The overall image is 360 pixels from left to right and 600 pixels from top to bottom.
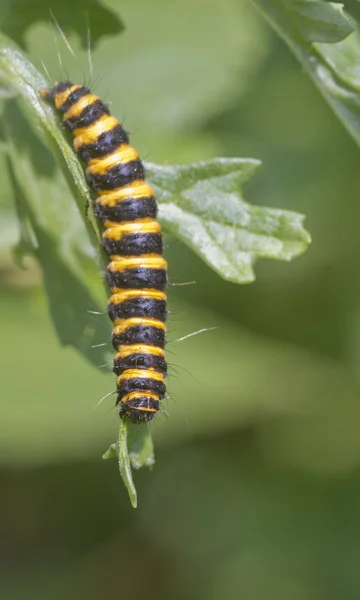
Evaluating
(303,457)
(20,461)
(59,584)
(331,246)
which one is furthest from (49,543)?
(331,246)

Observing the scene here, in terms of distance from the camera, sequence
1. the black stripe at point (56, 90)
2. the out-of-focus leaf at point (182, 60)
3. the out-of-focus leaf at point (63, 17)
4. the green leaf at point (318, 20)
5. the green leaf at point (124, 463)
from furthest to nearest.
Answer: the out-of-focus leaf at point (182, 60) < the out-of-focus leaf at point (63, 17) < the black stripe at point (56, 90) < the green leaf at point (318, 20) < the green leaf at point (124, 463)

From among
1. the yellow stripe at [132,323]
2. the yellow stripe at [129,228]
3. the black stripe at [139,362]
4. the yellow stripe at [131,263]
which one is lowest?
the black stripe at [139,362]

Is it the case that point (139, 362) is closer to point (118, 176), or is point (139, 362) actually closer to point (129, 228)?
point (129, 228)

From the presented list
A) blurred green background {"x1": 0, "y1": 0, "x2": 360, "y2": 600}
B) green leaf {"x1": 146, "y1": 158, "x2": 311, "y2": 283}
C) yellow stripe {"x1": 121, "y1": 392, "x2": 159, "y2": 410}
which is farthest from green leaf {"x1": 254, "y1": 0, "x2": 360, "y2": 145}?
blurred green background {"x1": 0, "y1": 0, "x2": 360, "y2": 600}

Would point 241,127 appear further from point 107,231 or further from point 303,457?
point 107,231

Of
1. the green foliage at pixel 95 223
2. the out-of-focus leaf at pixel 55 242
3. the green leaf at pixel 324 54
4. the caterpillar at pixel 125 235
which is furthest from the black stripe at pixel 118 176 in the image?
the green leaf at pixel 324 54

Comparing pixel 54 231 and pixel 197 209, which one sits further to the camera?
pixel 54 231

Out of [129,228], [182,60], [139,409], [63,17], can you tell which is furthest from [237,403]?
[63,17]

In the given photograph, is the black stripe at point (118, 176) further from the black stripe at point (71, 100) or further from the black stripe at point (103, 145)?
the black stripe at point (71, 100)
